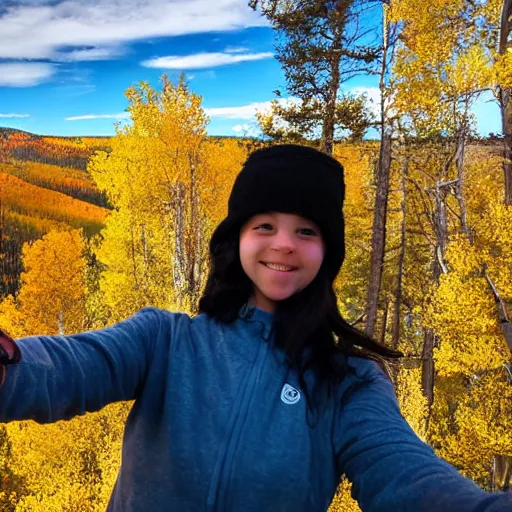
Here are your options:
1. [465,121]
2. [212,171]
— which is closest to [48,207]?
[212,171]

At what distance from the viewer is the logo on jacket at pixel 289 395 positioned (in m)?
1.17

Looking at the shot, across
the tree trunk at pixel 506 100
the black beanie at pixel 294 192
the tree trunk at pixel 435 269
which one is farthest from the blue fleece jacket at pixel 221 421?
the tree trunk at pixel 435 269

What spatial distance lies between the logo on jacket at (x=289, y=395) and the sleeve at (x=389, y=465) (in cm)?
12

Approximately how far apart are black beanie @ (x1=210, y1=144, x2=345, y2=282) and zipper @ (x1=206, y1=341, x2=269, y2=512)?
497mm

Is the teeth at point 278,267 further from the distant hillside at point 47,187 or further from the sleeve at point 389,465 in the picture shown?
the distant hillside at point 47,187

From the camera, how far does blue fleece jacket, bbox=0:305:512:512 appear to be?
1.00 metres

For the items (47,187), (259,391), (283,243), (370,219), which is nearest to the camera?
(259,391)

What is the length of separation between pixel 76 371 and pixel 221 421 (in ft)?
1.18

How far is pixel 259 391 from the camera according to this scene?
1.17 meters

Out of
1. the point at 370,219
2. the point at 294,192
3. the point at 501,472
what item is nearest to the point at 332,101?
the point at 370,219

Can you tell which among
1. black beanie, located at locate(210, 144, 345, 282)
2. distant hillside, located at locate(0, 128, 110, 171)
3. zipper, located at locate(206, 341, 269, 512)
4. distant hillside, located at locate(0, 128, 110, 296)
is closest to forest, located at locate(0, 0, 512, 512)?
black beanie, located at locate(210, 144, 345, 282)

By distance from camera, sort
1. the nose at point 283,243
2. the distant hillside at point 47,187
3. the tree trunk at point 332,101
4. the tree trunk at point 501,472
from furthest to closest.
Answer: the distant hillside at point 47,187, the tree trunk at point 501,472, the tree trunk at point 332,101, the nose at point 283,243

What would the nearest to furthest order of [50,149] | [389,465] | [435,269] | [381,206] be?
[389,465]
[381,206]
[435,269]
[50,149]

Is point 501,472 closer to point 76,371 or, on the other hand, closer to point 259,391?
point 259,391
